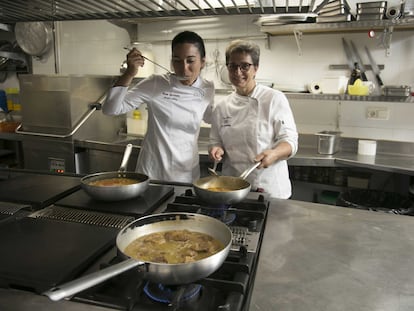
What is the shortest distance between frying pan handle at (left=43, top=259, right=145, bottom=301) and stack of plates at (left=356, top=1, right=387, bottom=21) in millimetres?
2315

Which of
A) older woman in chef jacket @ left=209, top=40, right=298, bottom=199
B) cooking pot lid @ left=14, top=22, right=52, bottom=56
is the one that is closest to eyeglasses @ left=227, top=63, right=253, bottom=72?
older woman in chef jacket @ left=209, top=40, right=298, bottom=199

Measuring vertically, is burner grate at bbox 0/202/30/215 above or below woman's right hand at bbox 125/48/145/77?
below

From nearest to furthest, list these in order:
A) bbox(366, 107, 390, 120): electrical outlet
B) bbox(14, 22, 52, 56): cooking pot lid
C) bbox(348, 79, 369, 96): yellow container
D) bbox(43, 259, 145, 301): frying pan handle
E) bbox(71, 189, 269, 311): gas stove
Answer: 1. bbox(43, 259, 145, 301): frying pan handle
2. bbox(71, 189, 269, 311): gas stove
3. bbox(348, 79, 369, 96): yellow container
4. bbox(366, 107, 390, 120): electrical outlet
5. bbox(14, 22, 52, 56): cooking pot lid

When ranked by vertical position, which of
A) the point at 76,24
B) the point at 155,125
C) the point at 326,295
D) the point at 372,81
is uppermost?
the point at 76,24

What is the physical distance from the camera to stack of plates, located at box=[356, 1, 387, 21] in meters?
2.27

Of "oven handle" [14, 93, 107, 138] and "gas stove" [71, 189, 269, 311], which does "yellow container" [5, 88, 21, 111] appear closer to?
"oven handle" [14, 93, 107, 138]

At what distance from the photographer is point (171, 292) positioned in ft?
2.36

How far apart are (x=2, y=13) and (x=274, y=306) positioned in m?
1.35

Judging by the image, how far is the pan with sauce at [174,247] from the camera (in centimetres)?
80

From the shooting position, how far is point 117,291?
0.74 meters

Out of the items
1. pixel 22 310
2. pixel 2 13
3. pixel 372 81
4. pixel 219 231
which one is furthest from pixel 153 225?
pixel 372 81

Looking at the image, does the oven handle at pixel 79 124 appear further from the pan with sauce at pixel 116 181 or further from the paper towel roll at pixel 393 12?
the paper towel roll at pixel 393 12

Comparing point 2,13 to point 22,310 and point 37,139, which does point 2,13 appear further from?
point 37,139

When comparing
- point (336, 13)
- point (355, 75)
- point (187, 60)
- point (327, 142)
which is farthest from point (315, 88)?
point (187, 60)
